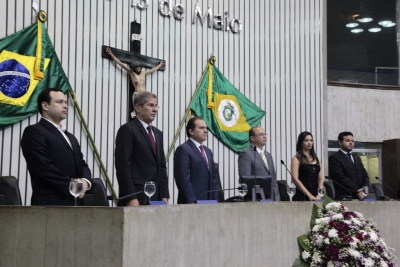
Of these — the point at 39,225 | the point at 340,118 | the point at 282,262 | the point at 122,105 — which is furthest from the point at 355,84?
the point at 39,225

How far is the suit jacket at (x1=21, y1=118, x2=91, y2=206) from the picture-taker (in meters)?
3.08

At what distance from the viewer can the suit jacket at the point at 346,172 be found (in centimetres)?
554

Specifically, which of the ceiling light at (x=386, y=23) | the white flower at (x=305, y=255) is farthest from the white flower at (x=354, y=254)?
the ceiling light at (x=386, y=23)

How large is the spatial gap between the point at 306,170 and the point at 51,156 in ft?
8.30

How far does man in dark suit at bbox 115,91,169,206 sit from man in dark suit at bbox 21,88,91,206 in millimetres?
332

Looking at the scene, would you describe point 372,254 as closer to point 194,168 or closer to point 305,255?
point 305,255

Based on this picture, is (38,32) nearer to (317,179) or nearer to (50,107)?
(50,107)

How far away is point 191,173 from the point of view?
13.6 feet

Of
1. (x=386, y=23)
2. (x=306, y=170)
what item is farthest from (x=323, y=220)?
(x=386, y=23)

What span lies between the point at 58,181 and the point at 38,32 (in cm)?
274

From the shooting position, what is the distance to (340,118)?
28.7 ft

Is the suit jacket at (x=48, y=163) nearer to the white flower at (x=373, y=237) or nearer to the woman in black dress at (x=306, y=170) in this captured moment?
the white flower at (x=373, y=237)

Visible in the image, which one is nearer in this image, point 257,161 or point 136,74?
point 257,161

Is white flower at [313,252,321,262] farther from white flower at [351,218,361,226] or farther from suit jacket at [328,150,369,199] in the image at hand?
suit jacket at [328,150,369,199]
